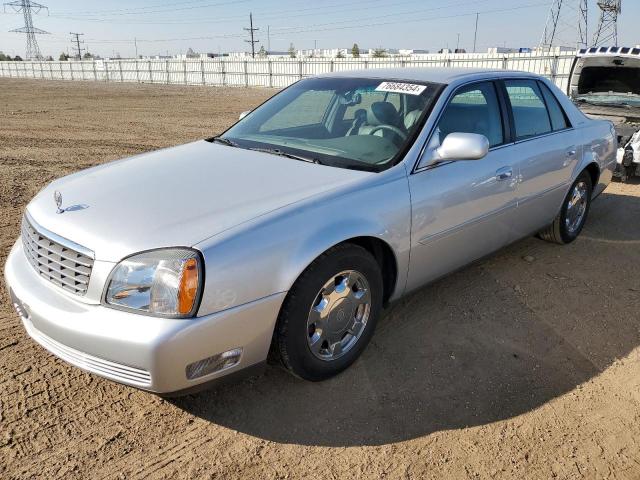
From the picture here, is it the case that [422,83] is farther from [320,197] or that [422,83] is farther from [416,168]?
[320,197]

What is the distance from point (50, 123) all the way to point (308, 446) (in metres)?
14.2

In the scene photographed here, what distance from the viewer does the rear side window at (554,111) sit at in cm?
452

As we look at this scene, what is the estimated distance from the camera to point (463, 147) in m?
3.01

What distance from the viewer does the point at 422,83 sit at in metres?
3.54

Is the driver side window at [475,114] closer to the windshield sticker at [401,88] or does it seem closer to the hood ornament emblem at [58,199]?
the windshield sticker at [401,88]

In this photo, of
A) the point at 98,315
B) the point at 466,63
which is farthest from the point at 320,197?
the point at 466,63

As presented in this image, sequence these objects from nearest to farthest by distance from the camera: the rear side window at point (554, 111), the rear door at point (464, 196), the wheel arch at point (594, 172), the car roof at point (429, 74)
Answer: the rear door at point (464, 196), the car roof at point (429, 74), the rear side window at point (554, 111), the wheel arch at point (594, 172)

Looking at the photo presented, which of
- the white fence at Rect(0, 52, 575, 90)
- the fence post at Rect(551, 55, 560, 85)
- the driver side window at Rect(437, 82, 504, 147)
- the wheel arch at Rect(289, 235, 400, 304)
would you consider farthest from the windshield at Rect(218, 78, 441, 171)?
the fence post at Rect(551, 55, 560, 85)

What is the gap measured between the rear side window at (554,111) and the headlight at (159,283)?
11.5 ft

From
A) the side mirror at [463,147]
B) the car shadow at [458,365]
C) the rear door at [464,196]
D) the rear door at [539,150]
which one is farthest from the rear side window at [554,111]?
the side mirror at [463,147]

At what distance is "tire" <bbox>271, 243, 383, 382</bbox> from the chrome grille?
888 mm

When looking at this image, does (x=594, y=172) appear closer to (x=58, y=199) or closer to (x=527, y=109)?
(x=527, y=109)

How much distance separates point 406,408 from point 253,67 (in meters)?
34.9

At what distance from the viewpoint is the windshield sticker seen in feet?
11.4
